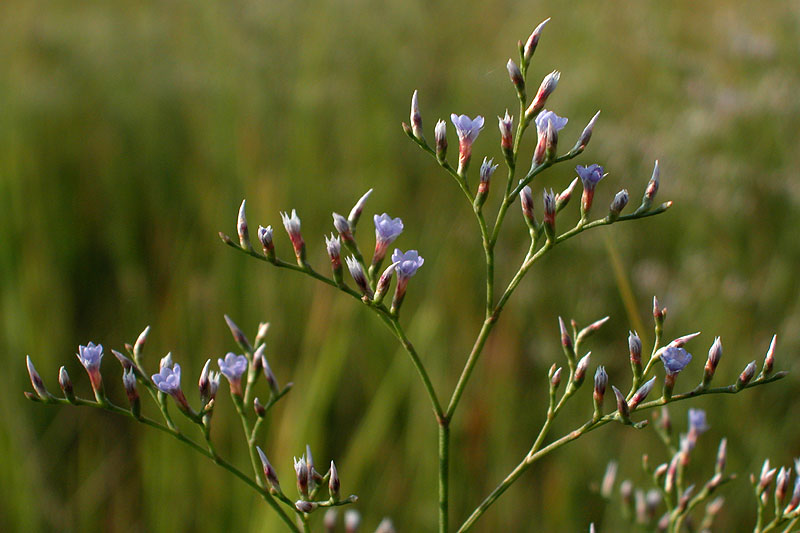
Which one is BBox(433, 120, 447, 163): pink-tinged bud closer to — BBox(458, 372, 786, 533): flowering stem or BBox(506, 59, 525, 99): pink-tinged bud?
BBox(506, 59, 525, 99): pink-tinged bud

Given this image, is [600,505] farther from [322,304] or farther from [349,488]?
[322,304]

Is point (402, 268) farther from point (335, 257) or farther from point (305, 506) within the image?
point (305, 506)

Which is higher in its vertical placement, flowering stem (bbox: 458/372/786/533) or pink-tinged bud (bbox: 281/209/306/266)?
pink-tinged bud (bbox: 281/209/306/266)

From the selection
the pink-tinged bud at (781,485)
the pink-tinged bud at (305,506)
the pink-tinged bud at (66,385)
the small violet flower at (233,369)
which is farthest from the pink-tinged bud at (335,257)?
the pink-tinged bud at (781,485)

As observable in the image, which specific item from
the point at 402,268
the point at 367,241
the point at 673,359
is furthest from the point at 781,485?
the point at 367,241

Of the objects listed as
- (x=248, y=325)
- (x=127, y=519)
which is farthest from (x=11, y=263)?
(x=127, y=519)

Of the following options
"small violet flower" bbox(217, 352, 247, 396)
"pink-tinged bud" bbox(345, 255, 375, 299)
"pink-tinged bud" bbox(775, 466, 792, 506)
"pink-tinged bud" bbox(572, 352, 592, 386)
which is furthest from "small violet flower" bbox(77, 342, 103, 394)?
"pink-tinged bud" bbox(775, 466, 792, 506)
